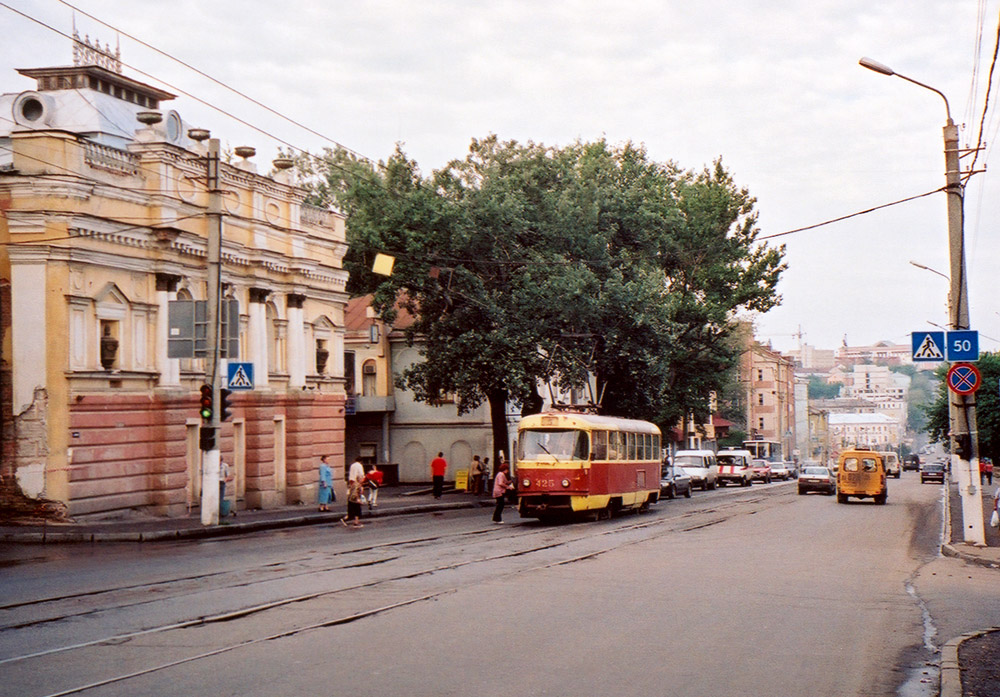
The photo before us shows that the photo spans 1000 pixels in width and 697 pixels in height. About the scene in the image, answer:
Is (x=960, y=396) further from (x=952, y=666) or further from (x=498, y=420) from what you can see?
(x=498, y=420)

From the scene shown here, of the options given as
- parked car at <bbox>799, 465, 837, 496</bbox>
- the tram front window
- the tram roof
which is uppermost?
the tram roof

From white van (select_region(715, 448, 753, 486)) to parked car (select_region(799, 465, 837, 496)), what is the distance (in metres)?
18.3

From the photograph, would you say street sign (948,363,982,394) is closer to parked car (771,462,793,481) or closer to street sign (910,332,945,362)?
street sign (910,332,945,362)

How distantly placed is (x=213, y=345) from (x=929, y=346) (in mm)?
15576

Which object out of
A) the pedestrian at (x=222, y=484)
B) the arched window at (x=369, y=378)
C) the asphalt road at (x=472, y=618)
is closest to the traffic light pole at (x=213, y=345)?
the pedestrian at (x=222, y=484)

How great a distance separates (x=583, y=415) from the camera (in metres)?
30.9

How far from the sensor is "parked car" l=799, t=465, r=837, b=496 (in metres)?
52.2

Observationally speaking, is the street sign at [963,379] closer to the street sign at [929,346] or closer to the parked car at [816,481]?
the street sign at [929,346]

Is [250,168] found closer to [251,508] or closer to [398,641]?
[251,508]

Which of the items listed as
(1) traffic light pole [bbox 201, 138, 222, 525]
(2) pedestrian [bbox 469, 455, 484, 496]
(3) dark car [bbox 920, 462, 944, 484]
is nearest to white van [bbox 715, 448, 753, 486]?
(3) dark car [bbox 920, 462, 944, 484]

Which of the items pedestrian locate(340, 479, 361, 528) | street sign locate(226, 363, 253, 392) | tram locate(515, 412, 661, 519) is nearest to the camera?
street sign locate(226, 363, 253, 392)

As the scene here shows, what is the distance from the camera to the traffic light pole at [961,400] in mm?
21906

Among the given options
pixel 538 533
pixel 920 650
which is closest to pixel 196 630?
pixel 920 650

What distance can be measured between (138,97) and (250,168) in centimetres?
800
